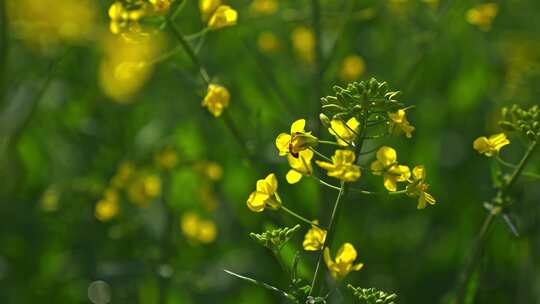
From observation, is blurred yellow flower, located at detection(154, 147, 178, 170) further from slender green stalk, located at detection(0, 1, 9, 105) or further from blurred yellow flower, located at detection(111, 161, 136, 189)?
slender green stalk, located at detection(0, 1, 9, 105)

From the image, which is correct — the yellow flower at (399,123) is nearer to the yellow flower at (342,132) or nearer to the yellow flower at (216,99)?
the yellow flower at (342,132)

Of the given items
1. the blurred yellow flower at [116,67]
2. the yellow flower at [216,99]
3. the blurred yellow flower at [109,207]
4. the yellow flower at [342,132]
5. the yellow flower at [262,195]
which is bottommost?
the blurred yellow flower at [116,67]

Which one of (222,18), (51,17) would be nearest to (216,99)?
(222,18)

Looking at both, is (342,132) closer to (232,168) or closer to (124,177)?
(124,177)

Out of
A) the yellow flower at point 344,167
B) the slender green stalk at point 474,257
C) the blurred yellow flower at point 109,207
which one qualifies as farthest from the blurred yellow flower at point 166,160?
the yellow flower at point 344,167

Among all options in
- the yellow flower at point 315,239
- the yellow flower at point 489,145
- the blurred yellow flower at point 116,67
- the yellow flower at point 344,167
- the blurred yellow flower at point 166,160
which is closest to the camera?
the yellow flower at point 344,167

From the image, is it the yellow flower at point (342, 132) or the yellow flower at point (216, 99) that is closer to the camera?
the yellow flower at point (342, 132)

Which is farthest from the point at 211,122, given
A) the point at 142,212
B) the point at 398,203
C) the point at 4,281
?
the point at 4,281
